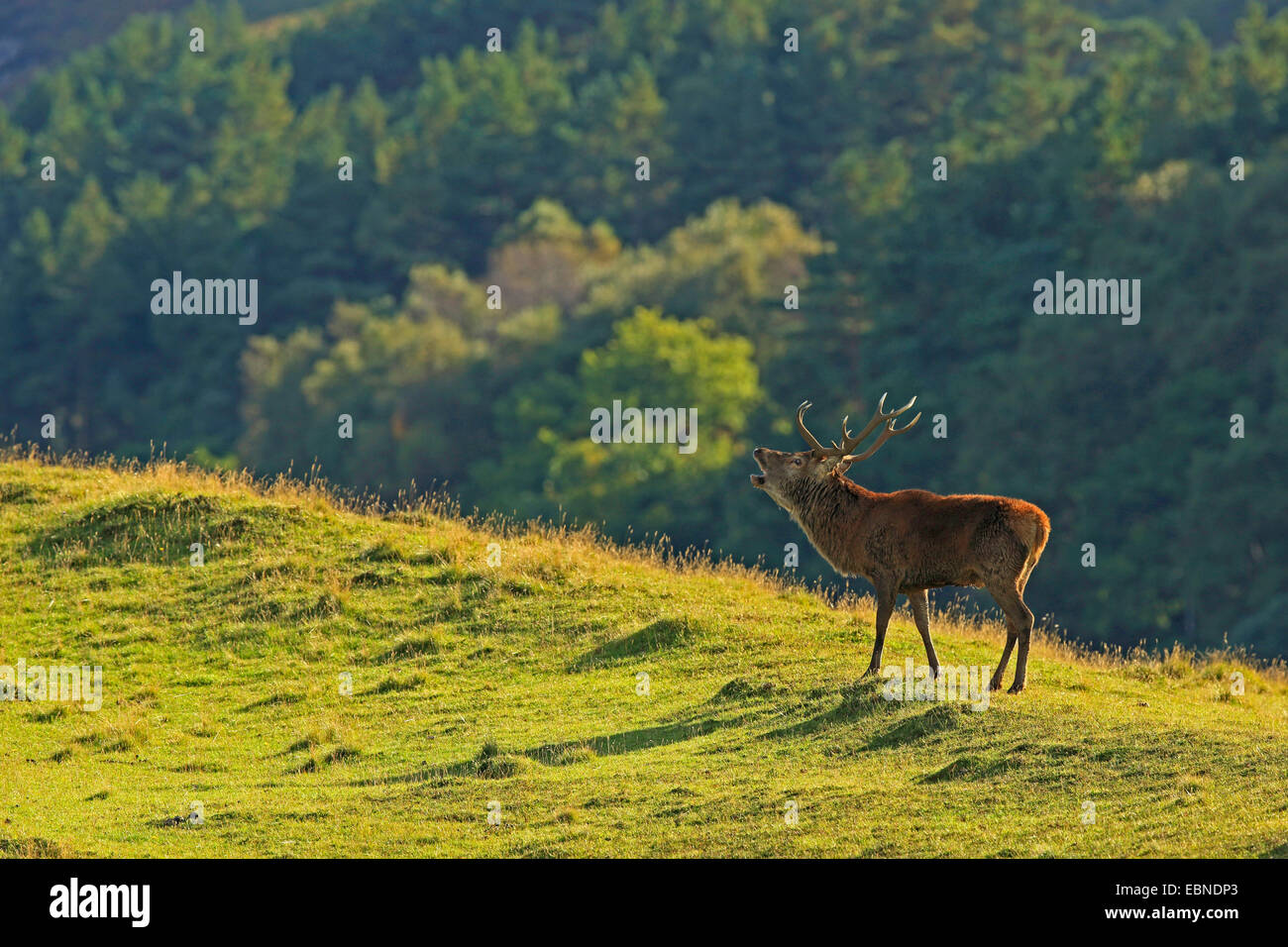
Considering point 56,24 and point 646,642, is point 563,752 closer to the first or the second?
point 646,642

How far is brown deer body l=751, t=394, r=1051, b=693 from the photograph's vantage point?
55.6ft

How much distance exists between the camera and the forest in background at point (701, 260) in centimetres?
6694

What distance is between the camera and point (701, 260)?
9369 centimetres

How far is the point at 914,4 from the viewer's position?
114000 mm

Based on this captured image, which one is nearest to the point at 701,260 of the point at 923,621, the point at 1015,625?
the point at 923,621

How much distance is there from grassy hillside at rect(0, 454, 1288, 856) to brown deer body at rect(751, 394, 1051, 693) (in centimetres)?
89

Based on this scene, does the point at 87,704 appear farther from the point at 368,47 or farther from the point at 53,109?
the point at 368,47

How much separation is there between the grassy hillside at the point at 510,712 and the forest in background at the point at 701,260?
23475 millimetres
